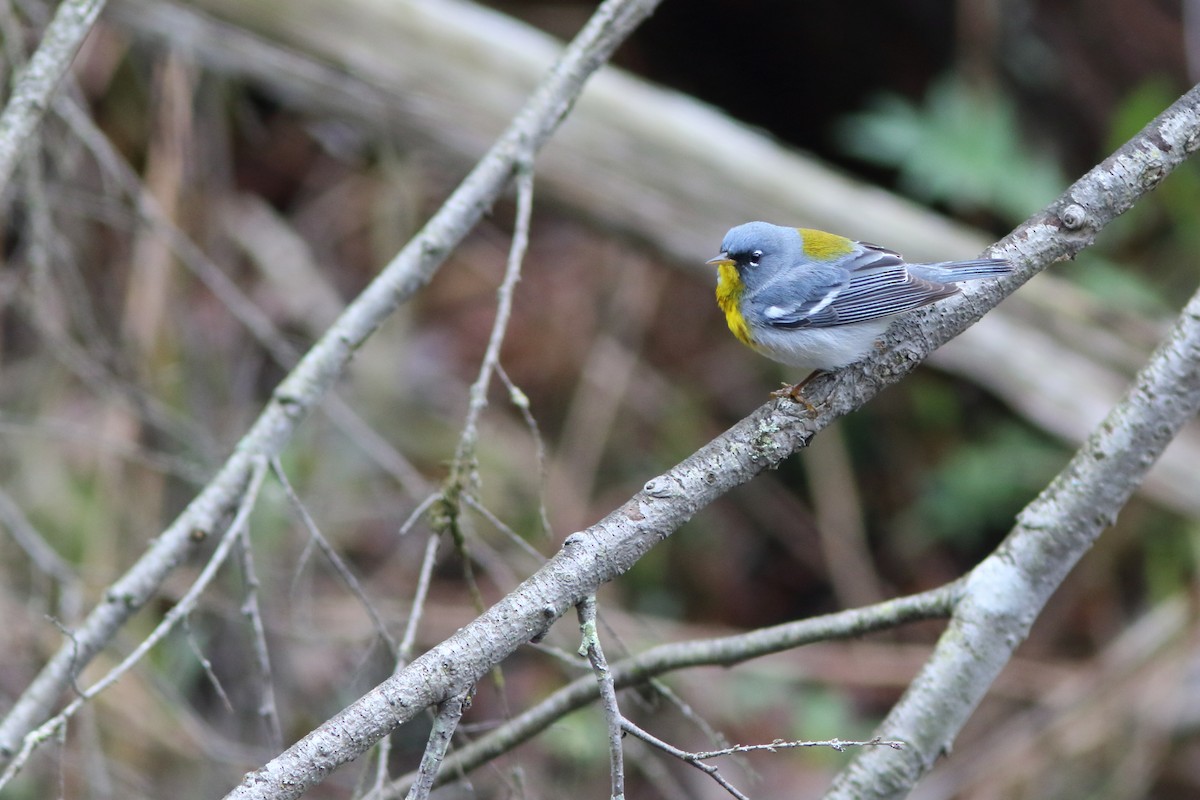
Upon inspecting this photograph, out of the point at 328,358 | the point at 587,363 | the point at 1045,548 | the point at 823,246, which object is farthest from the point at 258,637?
the point at 587,363

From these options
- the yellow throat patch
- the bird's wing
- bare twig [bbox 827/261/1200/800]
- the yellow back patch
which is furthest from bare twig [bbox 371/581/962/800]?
the yellow back patch

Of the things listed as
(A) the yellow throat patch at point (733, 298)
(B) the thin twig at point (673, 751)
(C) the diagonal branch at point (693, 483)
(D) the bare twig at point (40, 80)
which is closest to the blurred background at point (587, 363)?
(D) the bare twig at point (40, 80)

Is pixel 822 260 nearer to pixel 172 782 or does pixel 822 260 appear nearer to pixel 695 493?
pixel 695 493

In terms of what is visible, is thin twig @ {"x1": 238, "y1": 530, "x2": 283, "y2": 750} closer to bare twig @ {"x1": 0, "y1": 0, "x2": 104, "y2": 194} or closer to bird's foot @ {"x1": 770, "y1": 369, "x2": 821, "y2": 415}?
bare twig @ {"x1": 0, "y1": 0, "x2": 104, "y2": 194}

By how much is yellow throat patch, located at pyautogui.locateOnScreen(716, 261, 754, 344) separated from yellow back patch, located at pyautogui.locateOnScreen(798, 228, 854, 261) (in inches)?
10.2

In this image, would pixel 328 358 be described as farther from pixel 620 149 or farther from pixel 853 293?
pixel 620 149

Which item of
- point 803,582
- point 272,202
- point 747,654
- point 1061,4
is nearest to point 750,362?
point 803,582

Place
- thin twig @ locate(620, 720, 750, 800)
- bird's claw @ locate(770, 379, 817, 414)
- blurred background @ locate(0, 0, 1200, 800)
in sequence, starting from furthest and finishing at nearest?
blurred background @ locate(0, 0, 1200, 800)
bird's claw @ locate(770, 379, 817, 414)
thin twig @ locate(620, 720, 750, 800)

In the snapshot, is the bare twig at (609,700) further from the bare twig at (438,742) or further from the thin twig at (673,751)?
the bare twig at (438,742)

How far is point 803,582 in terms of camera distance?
22.2ft

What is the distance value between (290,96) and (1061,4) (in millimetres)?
4508

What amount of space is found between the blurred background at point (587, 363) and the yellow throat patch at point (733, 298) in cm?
96

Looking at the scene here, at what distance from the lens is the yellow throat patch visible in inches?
135

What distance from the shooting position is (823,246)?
11.8 ft
